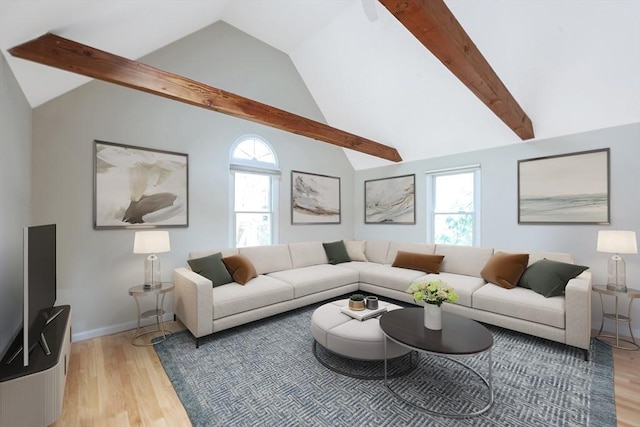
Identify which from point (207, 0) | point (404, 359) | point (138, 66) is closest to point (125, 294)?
point (138, 66)

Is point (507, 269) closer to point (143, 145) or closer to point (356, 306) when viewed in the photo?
point (356, 306)

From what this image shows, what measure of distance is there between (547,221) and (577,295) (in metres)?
1.36

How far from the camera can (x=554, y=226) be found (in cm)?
345

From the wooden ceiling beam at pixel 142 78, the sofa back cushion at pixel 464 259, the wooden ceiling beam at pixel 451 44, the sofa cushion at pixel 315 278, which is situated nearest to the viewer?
the wooden ceiling beam at pixel 451 44

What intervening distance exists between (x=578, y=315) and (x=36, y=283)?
4179mm

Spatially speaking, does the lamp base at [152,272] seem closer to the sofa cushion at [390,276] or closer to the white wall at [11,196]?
the white wall at [11,196]

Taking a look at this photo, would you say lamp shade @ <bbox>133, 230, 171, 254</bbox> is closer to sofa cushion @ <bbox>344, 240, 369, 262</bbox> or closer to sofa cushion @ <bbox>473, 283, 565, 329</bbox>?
sofa cushion @ <bbox>344, 240, 369, 262</bbox>

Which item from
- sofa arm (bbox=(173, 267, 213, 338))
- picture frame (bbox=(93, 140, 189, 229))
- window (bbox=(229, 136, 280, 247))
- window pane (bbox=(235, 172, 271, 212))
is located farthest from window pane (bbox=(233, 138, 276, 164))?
sofa arm (bbox=(173, 267, 213, 338))

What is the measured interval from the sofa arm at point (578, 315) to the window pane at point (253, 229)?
12.2 feet

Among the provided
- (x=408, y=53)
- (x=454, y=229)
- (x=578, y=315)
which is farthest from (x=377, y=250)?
(x=408, y=53)

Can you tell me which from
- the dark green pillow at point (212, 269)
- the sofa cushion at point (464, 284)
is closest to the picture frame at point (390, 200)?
the sofa cushion at point (464, 284)

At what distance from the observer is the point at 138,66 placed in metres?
2.30

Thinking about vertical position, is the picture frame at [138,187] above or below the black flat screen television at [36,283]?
above

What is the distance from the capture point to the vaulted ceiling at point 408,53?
2.13 meters
